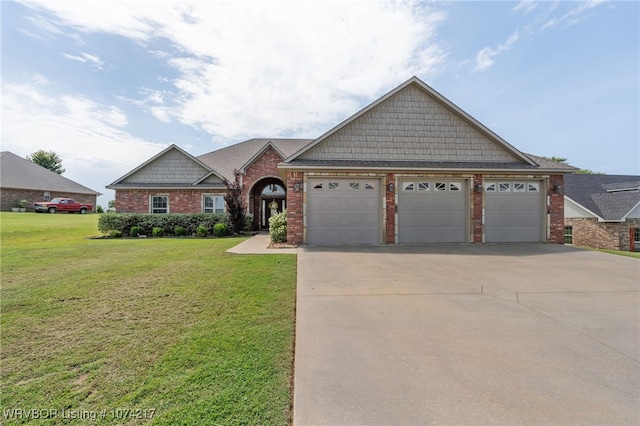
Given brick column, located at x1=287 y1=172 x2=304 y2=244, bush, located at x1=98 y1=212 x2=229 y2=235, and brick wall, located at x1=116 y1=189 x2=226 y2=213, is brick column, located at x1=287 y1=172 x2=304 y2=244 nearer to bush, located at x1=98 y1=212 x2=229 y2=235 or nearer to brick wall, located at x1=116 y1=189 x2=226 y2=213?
bush, located at x1=98 y1=212 x2=229 y2=235

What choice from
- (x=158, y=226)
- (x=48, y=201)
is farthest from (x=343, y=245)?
(x=48, y=201)

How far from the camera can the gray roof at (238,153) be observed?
21.3 metres

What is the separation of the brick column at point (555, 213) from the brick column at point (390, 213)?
21.7 ft

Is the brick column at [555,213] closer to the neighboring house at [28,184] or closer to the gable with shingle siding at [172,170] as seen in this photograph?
the gable with shingle siding at [172,170]

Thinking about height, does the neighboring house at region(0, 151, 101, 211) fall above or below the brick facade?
above

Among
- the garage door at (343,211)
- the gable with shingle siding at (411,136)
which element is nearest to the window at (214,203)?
the gable with shingle siding at (411,136)

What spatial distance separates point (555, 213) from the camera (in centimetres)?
1197

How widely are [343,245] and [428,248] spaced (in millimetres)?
3124

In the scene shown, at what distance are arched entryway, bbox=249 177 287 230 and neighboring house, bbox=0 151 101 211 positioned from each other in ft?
81.2

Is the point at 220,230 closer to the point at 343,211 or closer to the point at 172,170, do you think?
the point at 172,170

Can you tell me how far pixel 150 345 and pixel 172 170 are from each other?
17846 millimetres

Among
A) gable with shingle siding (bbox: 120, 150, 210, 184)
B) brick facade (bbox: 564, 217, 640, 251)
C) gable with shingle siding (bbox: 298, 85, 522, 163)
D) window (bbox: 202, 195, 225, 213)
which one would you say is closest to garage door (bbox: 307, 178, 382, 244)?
gable with shingle siding (bbox: 298, 85, 522, 163)

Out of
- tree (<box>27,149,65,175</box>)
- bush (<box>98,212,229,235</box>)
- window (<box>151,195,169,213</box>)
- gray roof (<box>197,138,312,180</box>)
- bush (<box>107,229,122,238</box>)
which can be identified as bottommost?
bush (<box>107,229,122,238</box>)

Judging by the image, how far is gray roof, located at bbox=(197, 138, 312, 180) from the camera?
21284 millimetres
